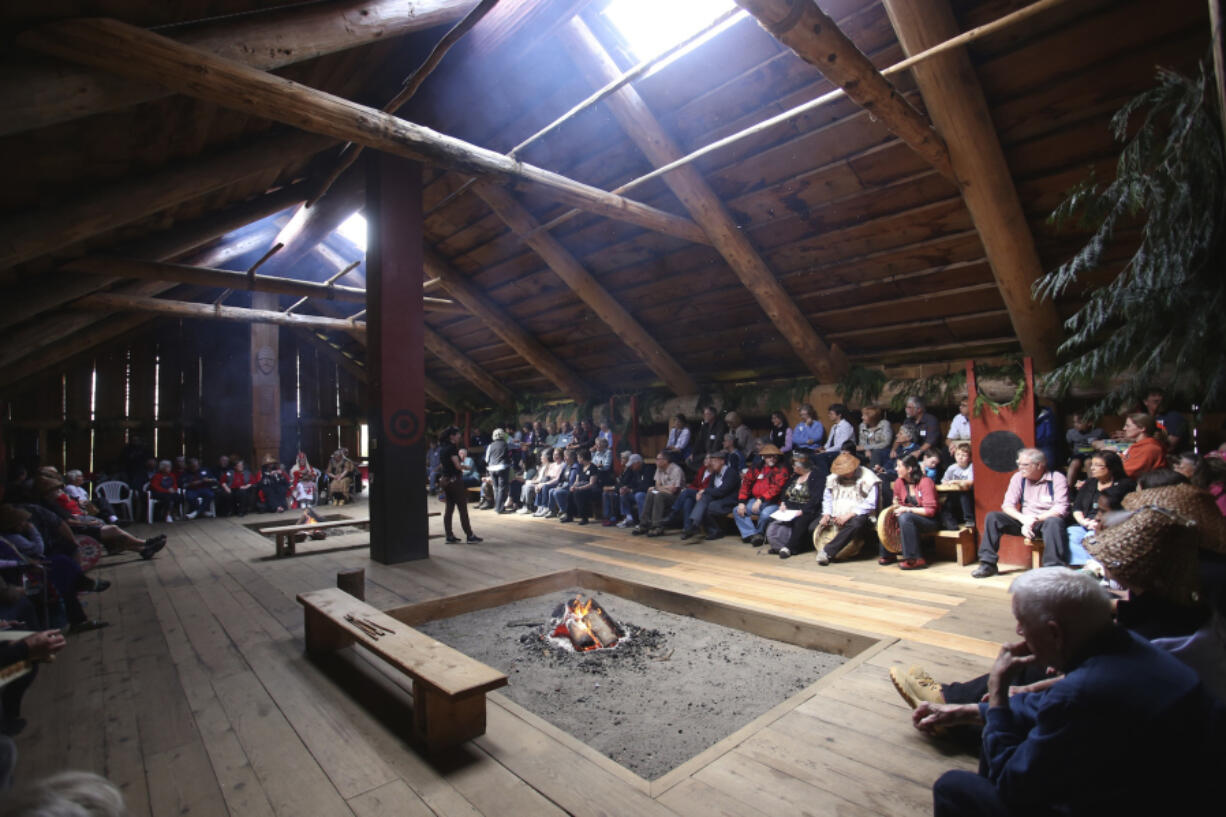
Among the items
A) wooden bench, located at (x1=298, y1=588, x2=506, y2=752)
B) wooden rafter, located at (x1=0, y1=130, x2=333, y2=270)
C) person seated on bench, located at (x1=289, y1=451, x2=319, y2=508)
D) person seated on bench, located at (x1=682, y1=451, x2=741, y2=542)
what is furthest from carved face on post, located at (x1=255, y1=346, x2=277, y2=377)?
wooden bench, located at (x1=298, y1=588, x2=506, y2=752)

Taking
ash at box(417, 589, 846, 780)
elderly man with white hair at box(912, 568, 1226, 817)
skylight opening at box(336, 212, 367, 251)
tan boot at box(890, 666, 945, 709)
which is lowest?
ash at box(417, 589, 846, 780)

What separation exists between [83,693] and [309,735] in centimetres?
129

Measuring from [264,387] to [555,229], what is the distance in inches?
271

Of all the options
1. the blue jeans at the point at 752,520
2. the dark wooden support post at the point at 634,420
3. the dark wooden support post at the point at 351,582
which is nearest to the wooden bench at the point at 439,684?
the dark wooden support post at the point at 351,582

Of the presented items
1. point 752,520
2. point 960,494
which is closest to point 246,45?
point 752,520

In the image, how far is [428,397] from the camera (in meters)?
14.0

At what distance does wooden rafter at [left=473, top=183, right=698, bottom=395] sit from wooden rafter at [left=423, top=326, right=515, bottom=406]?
422 cm

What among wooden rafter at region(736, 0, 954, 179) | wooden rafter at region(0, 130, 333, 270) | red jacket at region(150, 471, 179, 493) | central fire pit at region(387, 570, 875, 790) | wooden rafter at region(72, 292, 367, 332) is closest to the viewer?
central fire pit at region(387, 570, 875, 790)

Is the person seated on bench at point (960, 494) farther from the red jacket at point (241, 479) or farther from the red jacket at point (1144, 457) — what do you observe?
the red jacket at point (241, 479)

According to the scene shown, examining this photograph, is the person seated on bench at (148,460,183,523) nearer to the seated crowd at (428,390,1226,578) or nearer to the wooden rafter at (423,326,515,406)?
the wooden rafter at (423,326,515,406)

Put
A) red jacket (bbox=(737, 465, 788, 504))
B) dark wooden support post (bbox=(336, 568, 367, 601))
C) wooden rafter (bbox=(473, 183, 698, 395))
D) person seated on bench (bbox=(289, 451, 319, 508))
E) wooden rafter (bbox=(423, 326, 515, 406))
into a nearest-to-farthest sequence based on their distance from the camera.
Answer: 1. dark wooden support post (bbox=(336, 568, 367, 601))
2. red jacket (bbox=(737, 465, 788, 504))
3. wooden rafter (bbox=(473, 183, 698, 395))
4. person seated on bench (bbox=(289, 451, 319, 508))
5. wooden rafter (bbox=(423, 326, 515, 406))

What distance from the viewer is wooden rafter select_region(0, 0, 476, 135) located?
2.68 meters

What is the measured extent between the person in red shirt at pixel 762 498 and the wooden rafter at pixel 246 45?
16.1ft

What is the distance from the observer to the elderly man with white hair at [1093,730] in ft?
3.60
